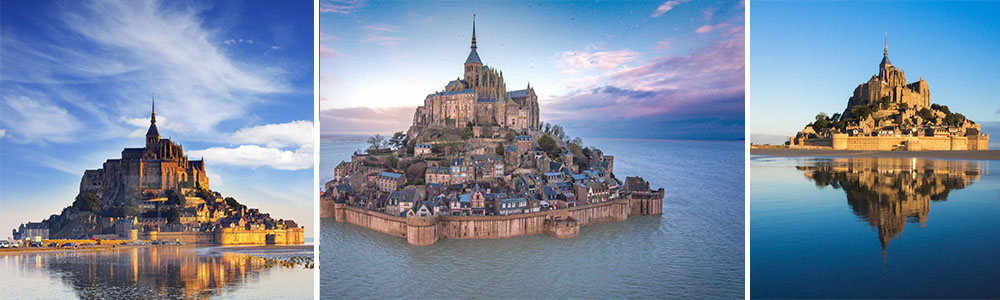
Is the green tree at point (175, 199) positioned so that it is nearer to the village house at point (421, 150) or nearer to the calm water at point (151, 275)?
the calm water at point (151, 275)

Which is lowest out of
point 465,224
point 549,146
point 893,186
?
point 465,224

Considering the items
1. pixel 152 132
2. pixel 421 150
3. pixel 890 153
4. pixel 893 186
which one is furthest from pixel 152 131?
pixel 890 153

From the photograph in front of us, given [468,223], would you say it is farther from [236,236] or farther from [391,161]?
[236,236]

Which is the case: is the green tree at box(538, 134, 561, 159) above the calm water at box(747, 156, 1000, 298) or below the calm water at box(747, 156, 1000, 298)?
above

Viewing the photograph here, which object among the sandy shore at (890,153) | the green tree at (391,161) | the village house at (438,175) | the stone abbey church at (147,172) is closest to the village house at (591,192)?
the village house at (438,175)

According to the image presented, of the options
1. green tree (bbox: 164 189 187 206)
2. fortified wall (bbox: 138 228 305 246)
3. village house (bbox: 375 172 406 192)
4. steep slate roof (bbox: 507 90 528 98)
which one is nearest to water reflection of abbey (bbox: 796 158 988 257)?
steep slate roof (bbox: 507 90 528 98)

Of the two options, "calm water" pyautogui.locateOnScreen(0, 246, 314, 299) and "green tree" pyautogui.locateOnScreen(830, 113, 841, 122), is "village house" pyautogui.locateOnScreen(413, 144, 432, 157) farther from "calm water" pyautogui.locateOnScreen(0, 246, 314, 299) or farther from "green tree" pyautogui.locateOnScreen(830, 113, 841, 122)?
"green tree" pyautogui.locateOnScreen(830, 113, 841, 122)
